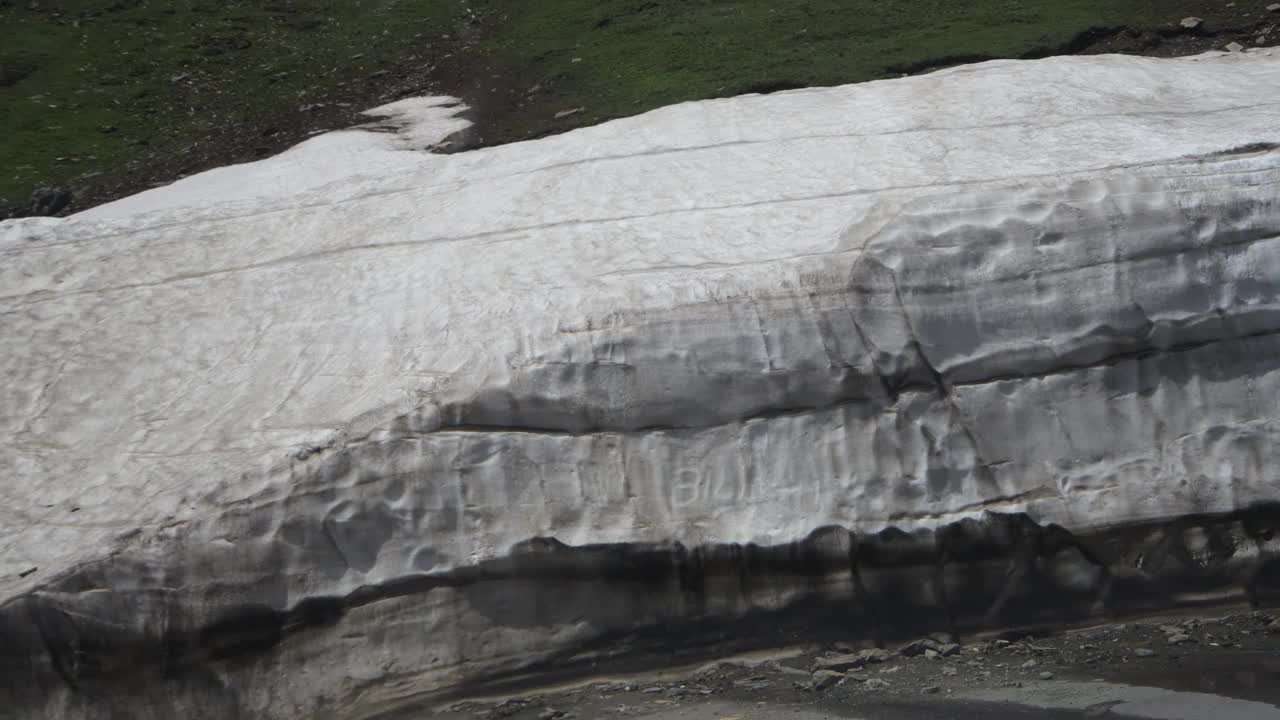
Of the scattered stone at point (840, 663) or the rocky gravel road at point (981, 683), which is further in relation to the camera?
the scattered stone at point (840, 663)

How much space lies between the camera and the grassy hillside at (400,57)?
11234 millimetres

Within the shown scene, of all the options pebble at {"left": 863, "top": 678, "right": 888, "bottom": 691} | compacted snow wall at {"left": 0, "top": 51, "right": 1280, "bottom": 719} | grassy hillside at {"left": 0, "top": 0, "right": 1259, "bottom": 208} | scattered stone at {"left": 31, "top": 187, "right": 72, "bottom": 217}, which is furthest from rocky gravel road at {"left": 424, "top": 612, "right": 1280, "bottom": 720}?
scattered stone at {"left": 31, "top": 187, "right": 72, "bottom": 217}

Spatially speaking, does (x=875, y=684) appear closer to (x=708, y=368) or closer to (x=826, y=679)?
(x=826, y=679)

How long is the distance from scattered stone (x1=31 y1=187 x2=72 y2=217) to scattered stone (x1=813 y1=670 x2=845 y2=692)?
8.57 m

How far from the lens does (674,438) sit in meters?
5.52

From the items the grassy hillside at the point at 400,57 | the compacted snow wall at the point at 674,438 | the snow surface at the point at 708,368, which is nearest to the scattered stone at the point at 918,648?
the compacted snow wall at the point at 674,438

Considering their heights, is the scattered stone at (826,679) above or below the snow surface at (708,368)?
below

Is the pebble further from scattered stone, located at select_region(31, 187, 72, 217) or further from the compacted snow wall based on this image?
scattered stone, located at select_region(31, 187, 72, 217)

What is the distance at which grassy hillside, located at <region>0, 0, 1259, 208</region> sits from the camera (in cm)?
1123

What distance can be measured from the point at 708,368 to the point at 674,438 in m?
0.38

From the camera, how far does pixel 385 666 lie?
5.19 m

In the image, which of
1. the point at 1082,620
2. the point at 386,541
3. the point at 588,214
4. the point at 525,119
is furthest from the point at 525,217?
the point at 525,119

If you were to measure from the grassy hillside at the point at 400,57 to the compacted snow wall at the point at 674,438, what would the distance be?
4.85m

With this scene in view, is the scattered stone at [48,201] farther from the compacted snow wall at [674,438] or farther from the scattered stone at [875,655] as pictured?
the scattered stone at [875,655]
